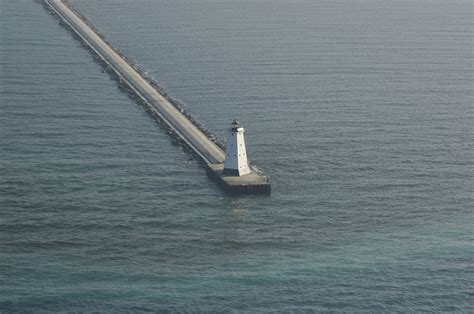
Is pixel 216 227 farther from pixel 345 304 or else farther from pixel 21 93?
pixel 21 93

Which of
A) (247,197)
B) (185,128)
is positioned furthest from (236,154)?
(185,128)

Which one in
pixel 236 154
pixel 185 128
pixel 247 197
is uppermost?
pixel 185 128

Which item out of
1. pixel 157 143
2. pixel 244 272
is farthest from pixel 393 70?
pixel 244 272

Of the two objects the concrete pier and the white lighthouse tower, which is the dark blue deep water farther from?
the white lighthouse tower

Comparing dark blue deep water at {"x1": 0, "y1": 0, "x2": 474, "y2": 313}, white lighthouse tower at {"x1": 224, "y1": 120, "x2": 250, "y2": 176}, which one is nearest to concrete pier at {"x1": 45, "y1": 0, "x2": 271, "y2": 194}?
white lighthouse tower at {"x1": 224, "y1": 120, "x2": 250, "y2": 176}

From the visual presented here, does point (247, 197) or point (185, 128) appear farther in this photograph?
point (185, 128)

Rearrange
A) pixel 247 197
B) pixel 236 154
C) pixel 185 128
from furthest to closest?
pixel 185 128, pixel 236 154, pixel 247 197

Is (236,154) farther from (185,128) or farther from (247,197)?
(185,128)

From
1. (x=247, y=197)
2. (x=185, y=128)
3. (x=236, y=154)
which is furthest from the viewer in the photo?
(x=185, y=128)

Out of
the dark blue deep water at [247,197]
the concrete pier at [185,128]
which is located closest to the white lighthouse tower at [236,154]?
the concrete pier at [185,128]
